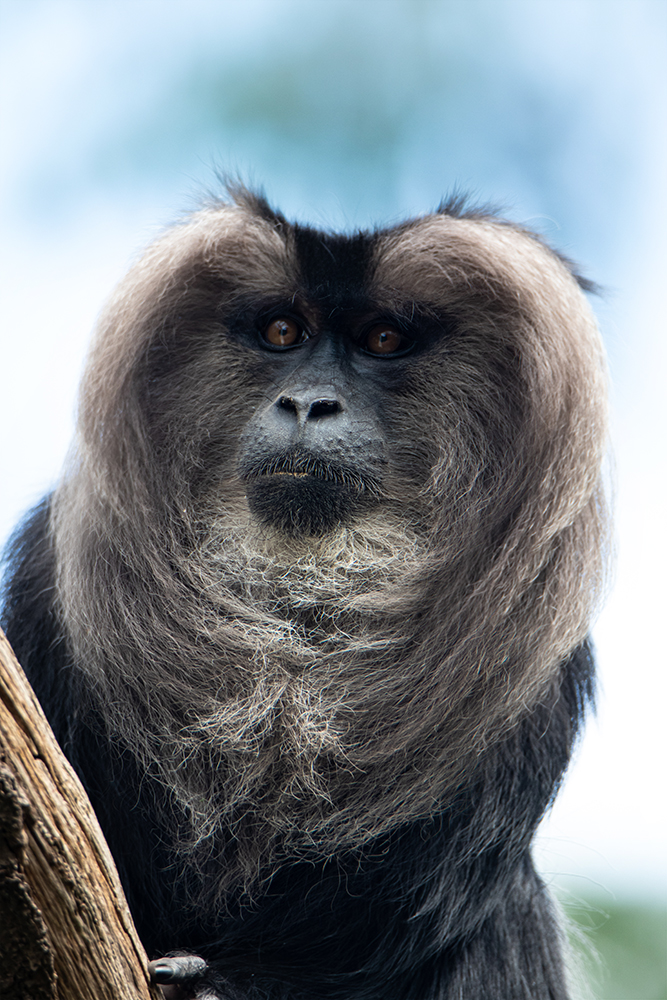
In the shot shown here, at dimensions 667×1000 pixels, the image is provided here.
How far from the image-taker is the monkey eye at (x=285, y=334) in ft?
6.41

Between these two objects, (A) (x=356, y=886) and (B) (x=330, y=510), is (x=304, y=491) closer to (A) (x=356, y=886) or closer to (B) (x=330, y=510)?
(B) (x=330, y=510)

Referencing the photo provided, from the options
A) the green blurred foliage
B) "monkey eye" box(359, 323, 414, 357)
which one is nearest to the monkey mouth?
"monkey eye" box(359, 323, 414, 357)

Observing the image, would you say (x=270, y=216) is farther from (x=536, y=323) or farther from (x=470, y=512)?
(x=470, y=512)

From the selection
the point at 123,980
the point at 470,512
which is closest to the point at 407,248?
the point at 470,512

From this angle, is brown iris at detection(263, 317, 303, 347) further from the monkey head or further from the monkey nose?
the monkey nose

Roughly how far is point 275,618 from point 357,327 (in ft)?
1.92

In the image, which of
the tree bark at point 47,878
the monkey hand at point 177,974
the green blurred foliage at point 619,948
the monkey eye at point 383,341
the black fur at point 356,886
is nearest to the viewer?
the tree bark at point 47,878

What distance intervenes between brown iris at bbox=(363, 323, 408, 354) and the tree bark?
3.38 ft

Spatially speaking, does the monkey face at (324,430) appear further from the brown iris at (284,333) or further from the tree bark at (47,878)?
the tree bark at (47,878)

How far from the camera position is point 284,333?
76.9 inches

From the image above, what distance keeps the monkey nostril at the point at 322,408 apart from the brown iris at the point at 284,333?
0.24 metres

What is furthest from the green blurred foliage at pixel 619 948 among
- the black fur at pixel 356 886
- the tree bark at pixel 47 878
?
the tree bark at pixel 47 878

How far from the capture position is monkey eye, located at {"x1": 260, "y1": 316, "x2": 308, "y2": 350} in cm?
195

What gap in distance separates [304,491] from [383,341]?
357 mm
